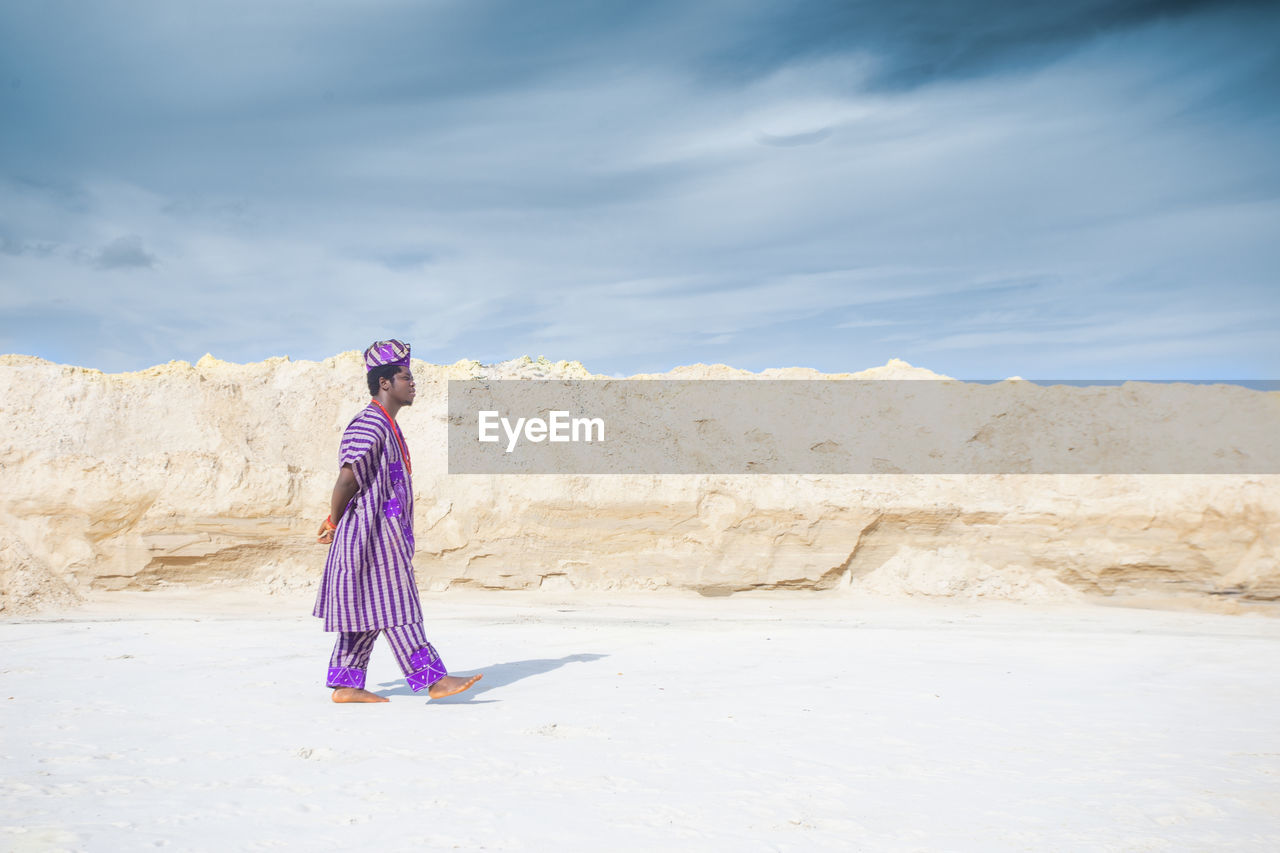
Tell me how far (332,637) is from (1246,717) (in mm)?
Answer: 6835

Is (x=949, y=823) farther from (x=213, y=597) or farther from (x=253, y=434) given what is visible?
(x=253, y=434)

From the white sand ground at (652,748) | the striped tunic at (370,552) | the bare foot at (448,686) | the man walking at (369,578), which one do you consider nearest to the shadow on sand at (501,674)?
the white sand ground at (652,748)

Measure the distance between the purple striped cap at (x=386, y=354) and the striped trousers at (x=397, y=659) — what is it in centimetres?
153

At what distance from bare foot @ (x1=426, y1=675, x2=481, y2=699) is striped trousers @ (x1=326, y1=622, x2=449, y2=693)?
5cm

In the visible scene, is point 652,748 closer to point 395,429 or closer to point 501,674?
point 501,674

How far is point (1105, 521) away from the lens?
12.3 m

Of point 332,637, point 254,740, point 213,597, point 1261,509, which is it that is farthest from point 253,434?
point 1261,509

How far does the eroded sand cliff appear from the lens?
12.1 m

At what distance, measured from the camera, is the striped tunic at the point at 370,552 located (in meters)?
4.95
